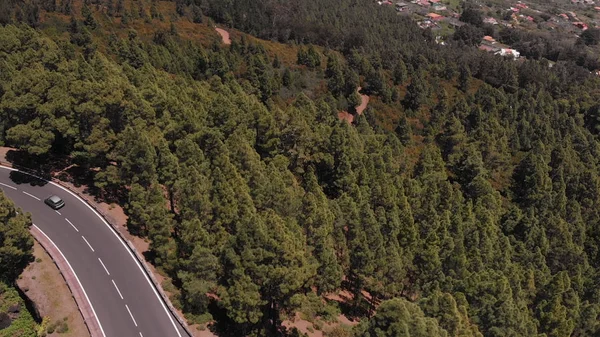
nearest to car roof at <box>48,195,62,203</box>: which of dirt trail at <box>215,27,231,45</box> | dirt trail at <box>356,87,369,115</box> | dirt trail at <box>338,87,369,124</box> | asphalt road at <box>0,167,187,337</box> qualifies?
asphalt road at <box>0,167,187,337</box>

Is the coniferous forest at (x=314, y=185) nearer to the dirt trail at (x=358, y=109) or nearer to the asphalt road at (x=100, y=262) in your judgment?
the dirt trail at (x=358, y=109)

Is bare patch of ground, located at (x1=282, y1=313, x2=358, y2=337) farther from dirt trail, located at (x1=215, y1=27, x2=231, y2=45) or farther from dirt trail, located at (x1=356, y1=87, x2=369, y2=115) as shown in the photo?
dirt trail, located at (x1=215, y1=27, x2=231, y2=45)

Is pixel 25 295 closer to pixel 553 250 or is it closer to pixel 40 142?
pixel 40 142

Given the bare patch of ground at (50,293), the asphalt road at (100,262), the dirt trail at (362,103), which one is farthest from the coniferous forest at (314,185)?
the dirt trail at (362,103)

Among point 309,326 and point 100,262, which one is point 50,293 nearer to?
A: point 100,262

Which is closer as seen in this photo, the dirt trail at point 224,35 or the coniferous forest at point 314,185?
the coniferous forest at point 314,185

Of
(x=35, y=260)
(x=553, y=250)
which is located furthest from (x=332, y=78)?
(x=35, y=260)
